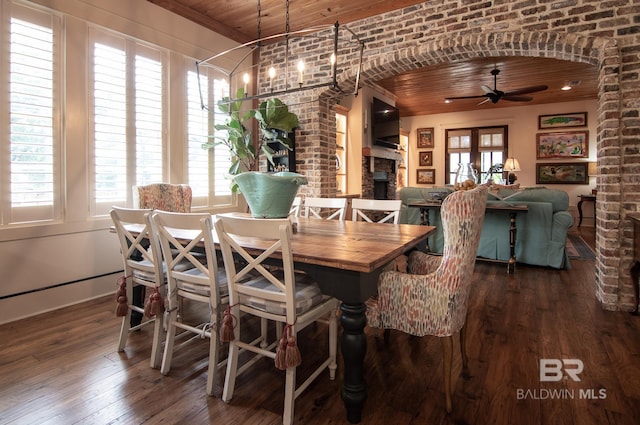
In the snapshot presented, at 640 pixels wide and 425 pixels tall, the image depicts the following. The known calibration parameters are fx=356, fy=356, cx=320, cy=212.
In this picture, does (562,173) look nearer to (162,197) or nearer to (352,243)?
(352,243)

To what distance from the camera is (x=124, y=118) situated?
355 cm

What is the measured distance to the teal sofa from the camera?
4277 mm

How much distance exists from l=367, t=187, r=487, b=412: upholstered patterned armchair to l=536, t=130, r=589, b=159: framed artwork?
8111 millimetres

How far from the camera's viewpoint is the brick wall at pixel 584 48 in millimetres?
2951

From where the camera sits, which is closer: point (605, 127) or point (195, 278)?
point (195, 278)

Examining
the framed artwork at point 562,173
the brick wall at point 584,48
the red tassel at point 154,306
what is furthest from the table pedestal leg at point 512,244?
the framed artwork at point 562,173

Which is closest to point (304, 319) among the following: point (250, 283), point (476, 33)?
point (250, 283)

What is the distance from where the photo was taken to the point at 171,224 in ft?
6.20

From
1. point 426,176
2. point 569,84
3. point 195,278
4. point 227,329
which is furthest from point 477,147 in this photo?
point 227,329

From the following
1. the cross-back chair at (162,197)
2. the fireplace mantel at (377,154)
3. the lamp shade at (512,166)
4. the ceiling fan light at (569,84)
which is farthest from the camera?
the lamp shade at (512,166)

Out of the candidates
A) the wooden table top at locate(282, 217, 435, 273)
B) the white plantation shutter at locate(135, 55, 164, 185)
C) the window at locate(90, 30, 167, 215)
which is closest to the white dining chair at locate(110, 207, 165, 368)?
the wooden table top at locate(282, 217, 435, 273)

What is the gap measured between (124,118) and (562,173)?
8.93m

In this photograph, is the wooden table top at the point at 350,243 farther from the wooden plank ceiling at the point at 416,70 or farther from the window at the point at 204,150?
the wooden plank ceiling at the point at 416,70

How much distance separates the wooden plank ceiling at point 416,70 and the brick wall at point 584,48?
351 millimetres
